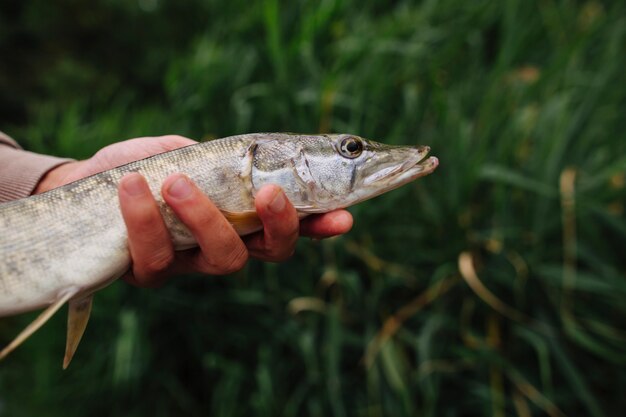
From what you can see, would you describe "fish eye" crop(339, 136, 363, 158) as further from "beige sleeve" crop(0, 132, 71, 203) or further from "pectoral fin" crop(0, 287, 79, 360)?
"beige sleeve" crop(0, 132, 71, 203)

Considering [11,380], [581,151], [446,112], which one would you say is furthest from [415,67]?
[11,380]

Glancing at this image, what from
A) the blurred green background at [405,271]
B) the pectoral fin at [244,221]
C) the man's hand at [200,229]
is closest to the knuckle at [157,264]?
the man's hand at [200,229]

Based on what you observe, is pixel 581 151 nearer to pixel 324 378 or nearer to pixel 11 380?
pixel 324 378

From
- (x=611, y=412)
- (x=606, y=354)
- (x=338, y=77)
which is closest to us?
(x=606, y=354)

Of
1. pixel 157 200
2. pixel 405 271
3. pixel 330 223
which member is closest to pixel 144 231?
pixel 157 200

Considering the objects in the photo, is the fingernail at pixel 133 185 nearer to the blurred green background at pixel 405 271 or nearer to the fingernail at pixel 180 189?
the fingernail at pixel 180 189

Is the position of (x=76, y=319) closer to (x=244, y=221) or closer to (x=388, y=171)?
(x=244, y=221)
